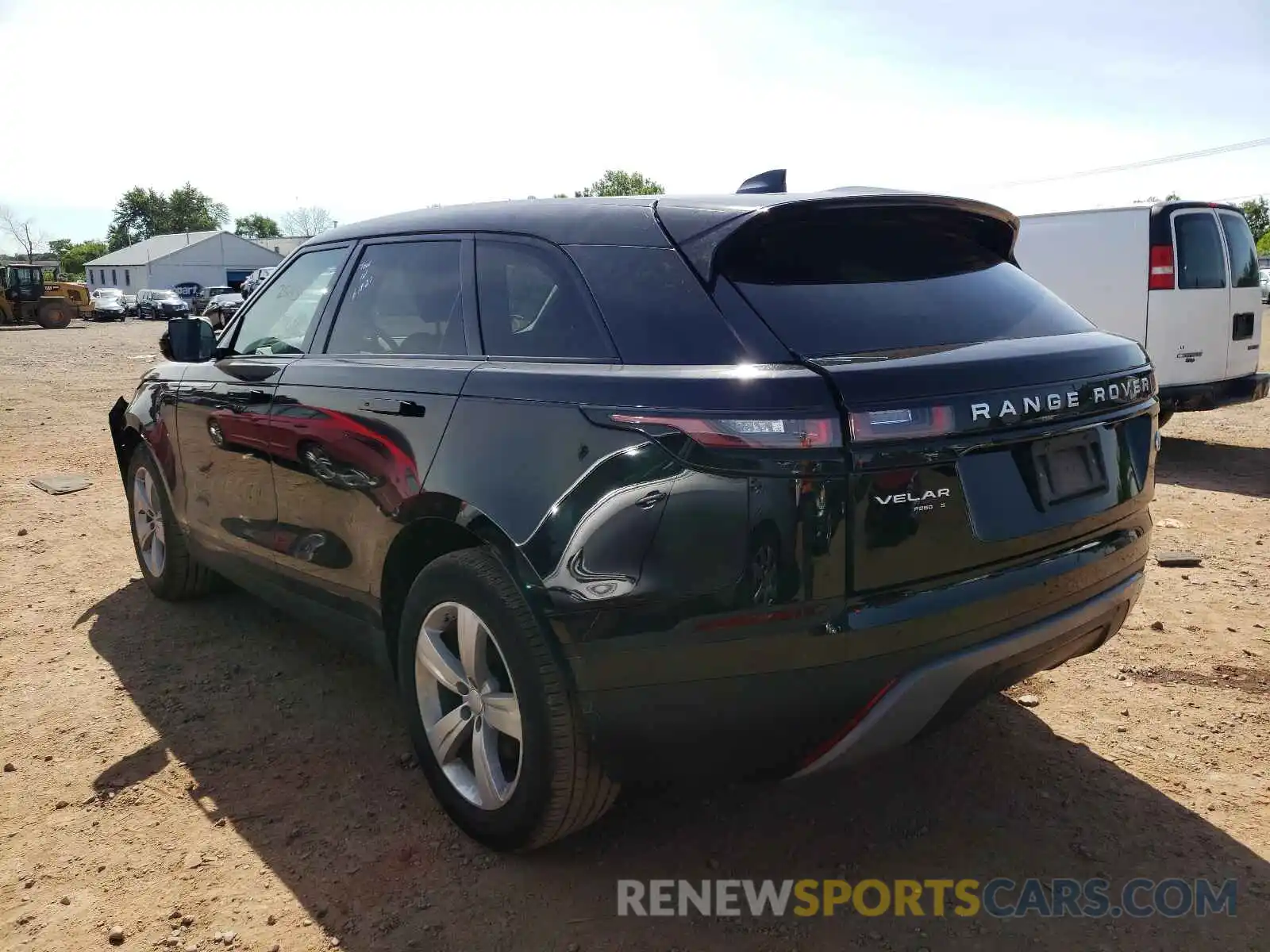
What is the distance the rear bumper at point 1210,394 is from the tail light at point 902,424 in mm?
6721

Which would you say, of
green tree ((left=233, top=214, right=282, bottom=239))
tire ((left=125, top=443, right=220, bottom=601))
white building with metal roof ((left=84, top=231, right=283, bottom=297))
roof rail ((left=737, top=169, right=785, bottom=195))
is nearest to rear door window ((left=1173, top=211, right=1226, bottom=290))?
roof rail ((left=737, top=169, right=785, bottom=195))

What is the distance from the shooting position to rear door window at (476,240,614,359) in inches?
98.4

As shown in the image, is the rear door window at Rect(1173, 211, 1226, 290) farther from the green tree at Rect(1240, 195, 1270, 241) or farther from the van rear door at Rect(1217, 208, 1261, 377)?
the green tree at Rect(1240, 195, 1270, 241)

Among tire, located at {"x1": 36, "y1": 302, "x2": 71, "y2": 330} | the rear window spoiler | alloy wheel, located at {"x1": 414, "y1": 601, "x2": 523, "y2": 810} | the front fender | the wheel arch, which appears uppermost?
tire, located at {"x1": 36, "y1": 302, "x2": 71, "y2": 330}

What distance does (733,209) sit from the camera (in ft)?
7.99

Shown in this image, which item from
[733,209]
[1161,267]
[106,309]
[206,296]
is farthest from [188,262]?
[733,209]

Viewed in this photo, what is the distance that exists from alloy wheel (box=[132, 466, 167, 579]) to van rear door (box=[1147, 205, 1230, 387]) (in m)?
7.37

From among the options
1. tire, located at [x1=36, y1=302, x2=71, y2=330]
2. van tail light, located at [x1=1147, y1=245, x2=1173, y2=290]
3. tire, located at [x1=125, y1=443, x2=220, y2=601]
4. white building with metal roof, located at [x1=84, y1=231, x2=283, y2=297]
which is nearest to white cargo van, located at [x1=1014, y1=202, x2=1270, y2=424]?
van tail light, located at [x1=1147, y1=245, x2=1173, y2=290]

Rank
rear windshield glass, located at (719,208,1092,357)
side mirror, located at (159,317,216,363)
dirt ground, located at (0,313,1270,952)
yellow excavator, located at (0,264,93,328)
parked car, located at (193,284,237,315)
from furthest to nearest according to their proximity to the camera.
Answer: parked car, located at (193,284,237,315)
yellow excavator, located at (0,264,93,328)
side mirror, located at (159,317,216,363)
dirt ground, located at (0,313,1270,952)
rear windshield glass, located at (719,208,1092,357)

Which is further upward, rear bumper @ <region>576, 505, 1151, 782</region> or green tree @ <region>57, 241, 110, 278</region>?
green tree @ <region>57, 241, 110, 278</region>

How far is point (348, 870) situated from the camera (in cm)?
267

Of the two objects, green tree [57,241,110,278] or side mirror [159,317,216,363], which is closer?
side mirror [159,317,216,363]

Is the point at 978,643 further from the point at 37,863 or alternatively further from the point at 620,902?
the point at 37,863

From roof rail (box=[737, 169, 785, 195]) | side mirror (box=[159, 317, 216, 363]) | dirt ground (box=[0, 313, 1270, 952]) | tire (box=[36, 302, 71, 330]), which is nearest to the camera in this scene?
dirt ground (box=[0, 313, 1270, 952])
